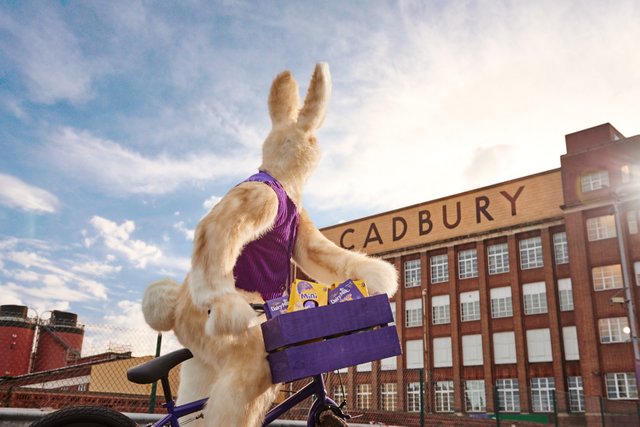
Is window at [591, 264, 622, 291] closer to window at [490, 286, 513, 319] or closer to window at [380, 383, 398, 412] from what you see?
window at [490, 286, 513, 319]

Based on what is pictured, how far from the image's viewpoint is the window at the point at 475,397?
102 feet

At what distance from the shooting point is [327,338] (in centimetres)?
223

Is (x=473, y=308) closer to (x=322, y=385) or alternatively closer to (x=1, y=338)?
(x=1, y=338)

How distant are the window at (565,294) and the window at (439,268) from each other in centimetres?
730

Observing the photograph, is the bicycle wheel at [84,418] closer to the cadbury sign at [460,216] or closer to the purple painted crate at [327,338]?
the purple painted crate at [327,338]

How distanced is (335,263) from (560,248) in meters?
31.6

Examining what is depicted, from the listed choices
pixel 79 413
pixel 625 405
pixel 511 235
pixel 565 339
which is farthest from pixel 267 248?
pixel 511 235

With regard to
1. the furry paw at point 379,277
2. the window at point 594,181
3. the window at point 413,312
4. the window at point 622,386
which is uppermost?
the window at point 594,181

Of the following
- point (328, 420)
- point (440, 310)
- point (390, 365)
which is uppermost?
point (440, 310)

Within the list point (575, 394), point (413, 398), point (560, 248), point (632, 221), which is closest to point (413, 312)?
point (413, 398)

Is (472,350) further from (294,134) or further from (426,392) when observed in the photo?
(294,134)

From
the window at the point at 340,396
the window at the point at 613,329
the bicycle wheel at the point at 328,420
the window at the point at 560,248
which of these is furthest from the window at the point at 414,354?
the bicycle wheel at the point at 328,420

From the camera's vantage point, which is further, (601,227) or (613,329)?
(601,227)

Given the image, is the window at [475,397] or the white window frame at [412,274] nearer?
the window at [475,397]
